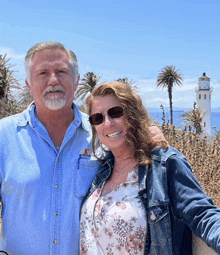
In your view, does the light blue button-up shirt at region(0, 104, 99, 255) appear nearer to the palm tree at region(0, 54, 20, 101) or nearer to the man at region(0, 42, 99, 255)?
the man at region(0, 42, 99, 255)

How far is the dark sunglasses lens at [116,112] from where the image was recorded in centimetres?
236

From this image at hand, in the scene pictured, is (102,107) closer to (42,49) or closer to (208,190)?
(42,49)

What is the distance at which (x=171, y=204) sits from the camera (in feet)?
6.97

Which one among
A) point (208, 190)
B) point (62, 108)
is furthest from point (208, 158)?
point (62, 108)

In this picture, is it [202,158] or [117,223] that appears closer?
[117,223]

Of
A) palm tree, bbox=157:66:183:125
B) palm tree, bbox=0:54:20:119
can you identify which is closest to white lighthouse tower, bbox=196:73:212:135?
palm tree, bbox=157:66:183:125

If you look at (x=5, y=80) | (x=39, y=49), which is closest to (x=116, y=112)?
(x=39, y=49)

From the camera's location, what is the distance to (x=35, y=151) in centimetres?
282

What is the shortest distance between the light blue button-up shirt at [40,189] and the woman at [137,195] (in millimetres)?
193

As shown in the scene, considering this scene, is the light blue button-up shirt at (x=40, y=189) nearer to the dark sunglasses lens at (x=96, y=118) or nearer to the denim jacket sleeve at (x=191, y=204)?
the dark sunglasses lens at (x=96, y=118)

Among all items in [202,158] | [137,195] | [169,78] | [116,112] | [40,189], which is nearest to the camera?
[137,195]

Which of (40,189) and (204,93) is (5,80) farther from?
(204,93)

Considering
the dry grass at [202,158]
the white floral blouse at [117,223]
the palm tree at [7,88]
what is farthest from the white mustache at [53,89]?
the palm tree at [7,88]

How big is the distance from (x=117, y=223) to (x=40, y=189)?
780 mm
